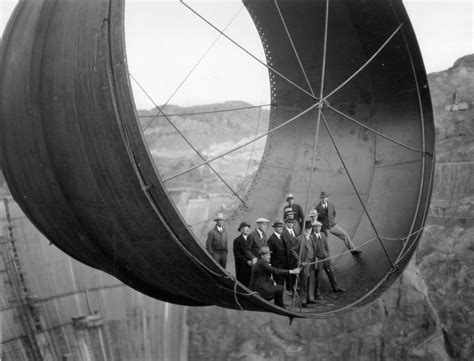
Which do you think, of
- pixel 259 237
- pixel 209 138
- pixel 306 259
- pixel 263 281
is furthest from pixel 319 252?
pixel 209 138

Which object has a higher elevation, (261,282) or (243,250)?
(243,250)

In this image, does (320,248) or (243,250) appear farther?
(320,248)

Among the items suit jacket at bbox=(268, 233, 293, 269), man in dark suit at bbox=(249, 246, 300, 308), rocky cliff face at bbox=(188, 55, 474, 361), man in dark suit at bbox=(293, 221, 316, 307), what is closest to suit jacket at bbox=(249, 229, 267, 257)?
suit jacket at bbox=(268, 233, 293, 269)

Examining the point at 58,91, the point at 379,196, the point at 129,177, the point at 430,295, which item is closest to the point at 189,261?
the point at 129,177

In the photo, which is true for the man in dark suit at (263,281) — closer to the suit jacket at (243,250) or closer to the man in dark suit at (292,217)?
the suit jacket at (243,250)

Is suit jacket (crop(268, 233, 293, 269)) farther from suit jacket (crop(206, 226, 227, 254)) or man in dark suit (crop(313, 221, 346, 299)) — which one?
suit jacket (crop(206, 226, 227, 254))

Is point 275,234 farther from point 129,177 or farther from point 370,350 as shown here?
point 370,350

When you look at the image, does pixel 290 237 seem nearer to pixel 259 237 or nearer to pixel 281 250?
pixel 281 250
